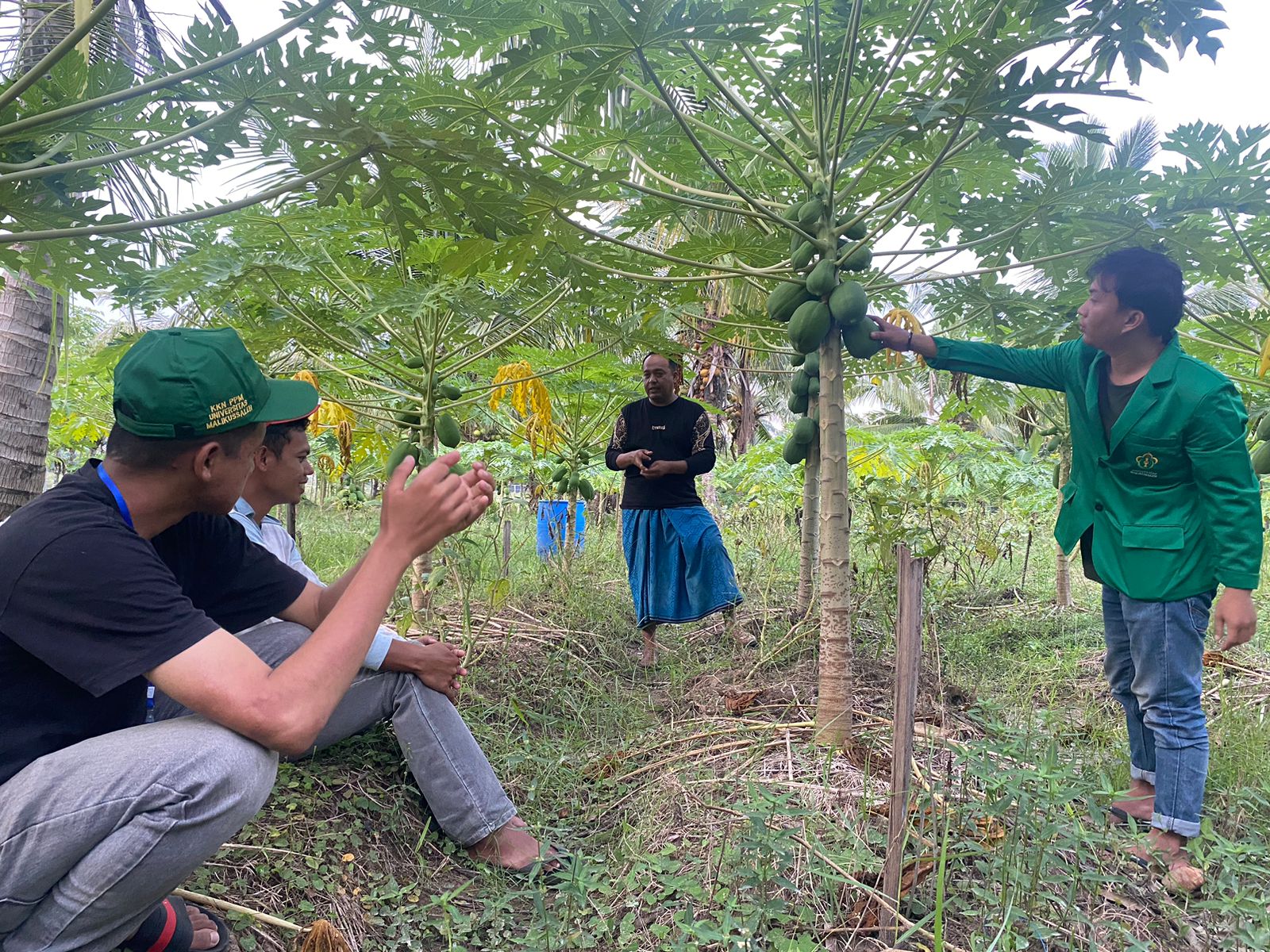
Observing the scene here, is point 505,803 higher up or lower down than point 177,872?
lower down

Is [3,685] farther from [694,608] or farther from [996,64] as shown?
[694,608]

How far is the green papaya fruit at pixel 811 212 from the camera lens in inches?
105

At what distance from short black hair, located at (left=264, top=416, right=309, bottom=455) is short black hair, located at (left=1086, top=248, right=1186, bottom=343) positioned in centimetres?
236

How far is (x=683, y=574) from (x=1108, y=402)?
7.44 ft

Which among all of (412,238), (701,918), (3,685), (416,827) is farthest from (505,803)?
(412,238)

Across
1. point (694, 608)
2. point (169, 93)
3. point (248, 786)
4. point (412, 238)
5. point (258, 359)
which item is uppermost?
point (169, 93)

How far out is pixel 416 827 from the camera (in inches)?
95.0

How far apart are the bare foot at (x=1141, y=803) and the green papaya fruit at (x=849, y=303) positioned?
5.39 feet

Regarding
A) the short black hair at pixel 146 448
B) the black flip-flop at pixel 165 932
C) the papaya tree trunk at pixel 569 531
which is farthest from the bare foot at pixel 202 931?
the papaya tree trunk at pixel 569 531

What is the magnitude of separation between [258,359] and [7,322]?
1.04 m

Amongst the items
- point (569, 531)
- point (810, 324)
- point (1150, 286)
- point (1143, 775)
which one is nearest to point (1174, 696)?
point (1143, 775)

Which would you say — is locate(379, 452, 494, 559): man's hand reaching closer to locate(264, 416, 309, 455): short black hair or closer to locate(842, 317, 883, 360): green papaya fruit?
locate(264, 416, 309, 455): short black hair

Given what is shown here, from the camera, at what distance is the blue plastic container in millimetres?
5805

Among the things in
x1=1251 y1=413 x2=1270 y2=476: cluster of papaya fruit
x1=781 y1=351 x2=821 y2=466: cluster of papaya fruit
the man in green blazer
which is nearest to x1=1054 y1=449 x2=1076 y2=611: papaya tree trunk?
x1=1251 y1=413 x2=1270 y2=476: cluster of papaya fruit
